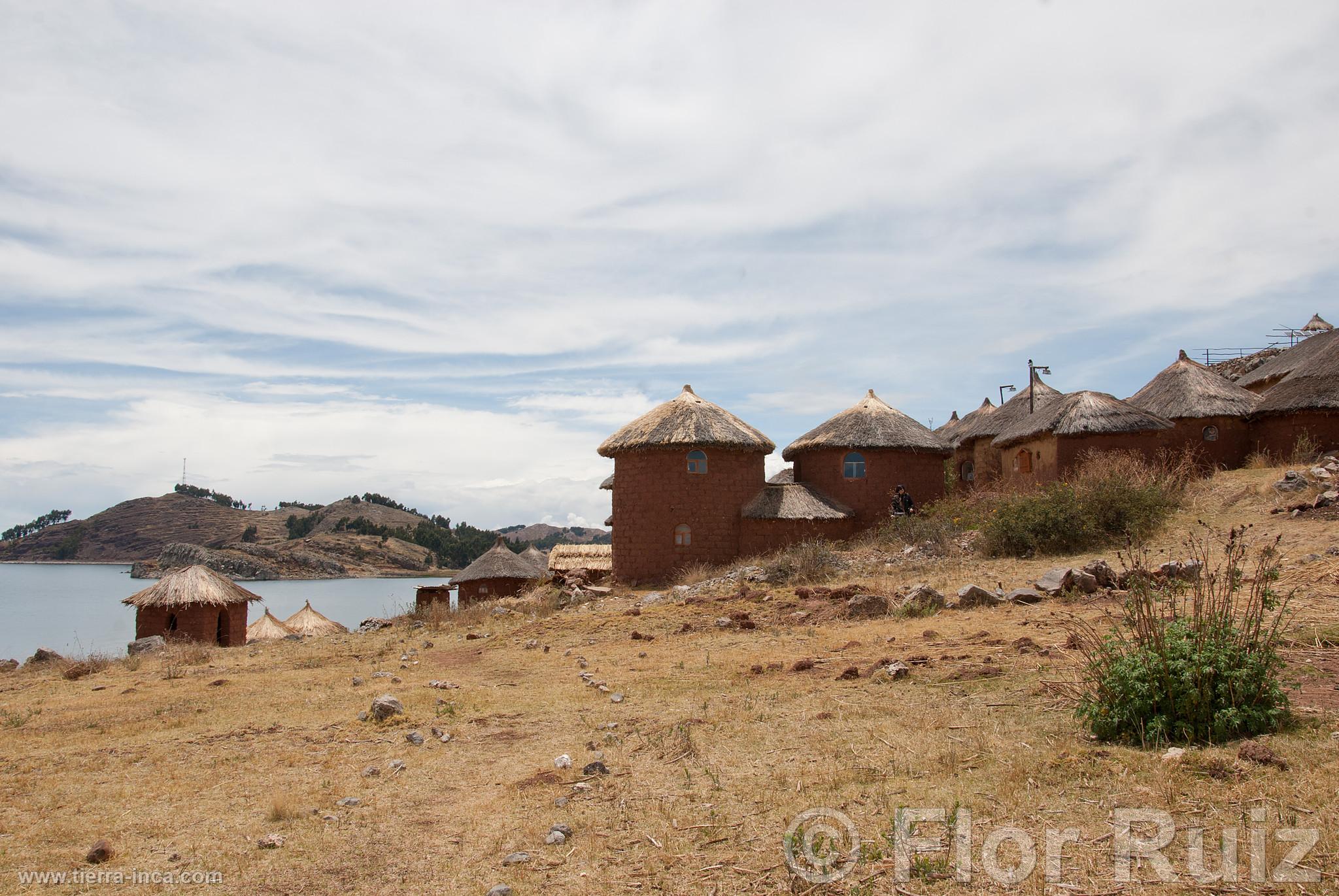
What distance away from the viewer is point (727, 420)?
2284 cm

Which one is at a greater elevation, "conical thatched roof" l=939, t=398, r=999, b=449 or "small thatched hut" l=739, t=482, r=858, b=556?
"conical thatched roof" l=939, t=398, r=999, b=449

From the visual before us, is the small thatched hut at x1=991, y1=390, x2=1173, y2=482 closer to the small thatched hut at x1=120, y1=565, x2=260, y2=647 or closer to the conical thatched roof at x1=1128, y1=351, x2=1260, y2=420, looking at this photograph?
→ the conical thatched roof at x1=1128, y1=351, x2=1260, y2=420

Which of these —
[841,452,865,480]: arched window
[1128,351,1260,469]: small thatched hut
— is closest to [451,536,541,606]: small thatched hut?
[841,452,865,480]: arched window

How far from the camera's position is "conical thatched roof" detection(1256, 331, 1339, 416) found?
74.9 ft

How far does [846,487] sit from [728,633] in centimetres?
1142

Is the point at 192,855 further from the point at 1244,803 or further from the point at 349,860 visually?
the point at 1244,803

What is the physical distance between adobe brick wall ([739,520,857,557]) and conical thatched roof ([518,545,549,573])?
363 inches

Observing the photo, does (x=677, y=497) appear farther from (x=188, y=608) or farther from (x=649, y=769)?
(x=649, y=769)

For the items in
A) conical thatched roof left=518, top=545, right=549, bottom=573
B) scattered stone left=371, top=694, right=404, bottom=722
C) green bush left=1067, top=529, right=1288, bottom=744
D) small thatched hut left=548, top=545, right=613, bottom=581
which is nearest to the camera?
green bush left=1067, top=529, right=1288, bottom=744

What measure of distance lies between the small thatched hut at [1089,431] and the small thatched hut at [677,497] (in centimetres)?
805

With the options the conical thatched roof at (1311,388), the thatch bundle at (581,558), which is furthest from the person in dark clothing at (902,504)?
the conical thatched roof at (1311,388)

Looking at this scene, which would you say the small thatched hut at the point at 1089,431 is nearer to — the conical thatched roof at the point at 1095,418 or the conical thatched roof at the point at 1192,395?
the conical thatched roof at the point at 1095,418

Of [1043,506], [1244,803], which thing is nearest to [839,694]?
[1244,803]

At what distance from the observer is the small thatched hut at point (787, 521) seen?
21.5m
